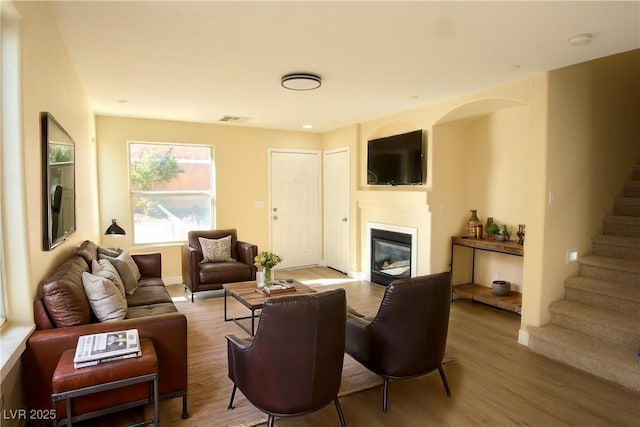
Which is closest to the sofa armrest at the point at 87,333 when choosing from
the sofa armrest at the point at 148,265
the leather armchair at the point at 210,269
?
the sofa armrest at the point at 148,265

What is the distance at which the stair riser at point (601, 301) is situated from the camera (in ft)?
10.7

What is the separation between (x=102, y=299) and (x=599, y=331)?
3.86 metres

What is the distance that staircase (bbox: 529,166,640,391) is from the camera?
9.82 ft

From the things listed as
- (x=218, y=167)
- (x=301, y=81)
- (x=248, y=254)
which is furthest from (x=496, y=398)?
(x=218, y=167)

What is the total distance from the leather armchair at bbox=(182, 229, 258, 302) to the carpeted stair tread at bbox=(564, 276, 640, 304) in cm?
356

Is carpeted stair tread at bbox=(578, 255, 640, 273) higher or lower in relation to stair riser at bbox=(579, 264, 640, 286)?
higher

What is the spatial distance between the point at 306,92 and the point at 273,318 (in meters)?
2.83

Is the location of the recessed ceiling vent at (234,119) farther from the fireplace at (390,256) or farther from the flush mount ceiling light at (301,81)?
the fireplace at (390,256)

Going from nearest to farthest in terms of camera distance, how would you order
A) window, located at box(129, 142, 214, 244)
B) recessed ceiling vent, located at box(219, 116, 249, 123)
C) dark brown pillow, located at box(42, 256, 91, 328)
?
1. dark brown pillow, located at box(42, 256, 91, 328)
2. recessed ceiling vent, located at box(219, 116, 249, 123)
3. window, located at box(129, 142, 214, 244)

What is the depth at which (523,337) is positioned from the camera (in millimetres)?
3551

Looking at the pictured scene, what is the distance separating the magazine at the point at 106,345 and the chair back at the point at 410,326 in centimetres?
143

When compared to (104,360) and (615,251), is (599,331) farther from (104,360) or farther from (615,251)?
(104,360)

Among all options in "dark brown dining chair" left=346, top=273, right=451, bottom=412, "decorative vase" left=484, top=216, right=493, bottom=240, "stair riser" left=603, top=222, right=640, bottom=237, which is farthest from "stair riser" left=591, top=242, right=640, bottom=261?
"dark brown dining chair" left=346, top=273, right=451, bottom=412

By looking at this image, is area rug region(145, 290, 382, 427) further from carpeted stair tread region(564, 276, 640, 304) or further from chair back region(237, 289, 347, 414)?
carpeted stair tread region(564, 276, 640, 304)
